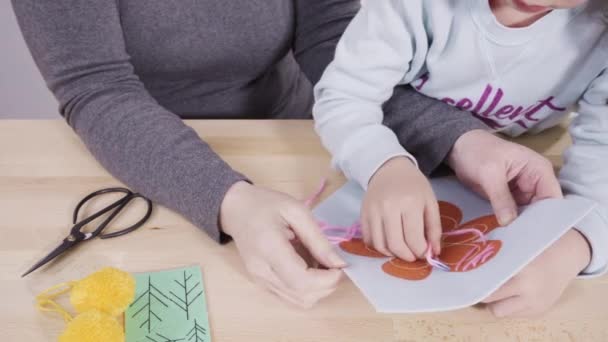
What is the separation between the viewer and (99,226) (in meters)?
0.60

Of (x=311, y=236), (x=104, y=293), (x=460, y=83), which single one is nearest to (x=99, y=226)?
(x=104, y=293)

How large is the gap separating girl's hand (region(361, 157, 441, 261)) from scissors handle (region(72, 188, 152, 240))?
0.24m

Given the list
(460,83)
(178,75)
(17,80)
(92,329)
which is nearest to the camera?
(92,329)

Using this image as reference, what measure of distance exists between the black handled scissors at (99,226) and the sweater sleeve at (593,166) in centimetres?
47

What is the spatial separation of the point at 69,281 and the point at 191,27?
41cm

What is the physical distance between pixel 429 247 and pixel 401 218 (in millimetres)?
38

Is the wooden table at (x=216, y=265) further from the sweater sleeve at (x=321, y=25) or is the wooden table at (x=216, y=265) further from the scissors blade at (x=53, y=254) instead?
the sweater sleeve at (x=321, y=25)

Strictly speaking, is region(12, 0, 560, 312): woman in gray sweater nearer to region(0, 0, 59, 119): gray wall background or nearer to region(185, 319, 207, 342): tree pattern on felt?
region(185, 319, 207, 342): tree pattern on felt

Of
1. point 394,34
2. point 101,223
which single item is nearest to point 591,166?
point 394,34

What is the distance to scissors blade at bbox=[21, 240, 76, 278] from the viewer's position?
55cm

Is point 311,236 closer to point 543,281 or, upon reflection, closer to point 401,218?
point 401,218

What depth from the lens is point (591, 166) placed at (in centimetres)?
63

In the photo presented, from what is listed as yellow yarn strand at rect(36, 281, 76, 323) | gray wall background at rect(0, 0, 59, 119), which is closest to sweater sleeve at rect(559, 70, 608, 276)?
yellow yarn strand at rect(36, 281, 76, 323)

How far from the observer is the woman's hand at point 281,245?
0.52m
